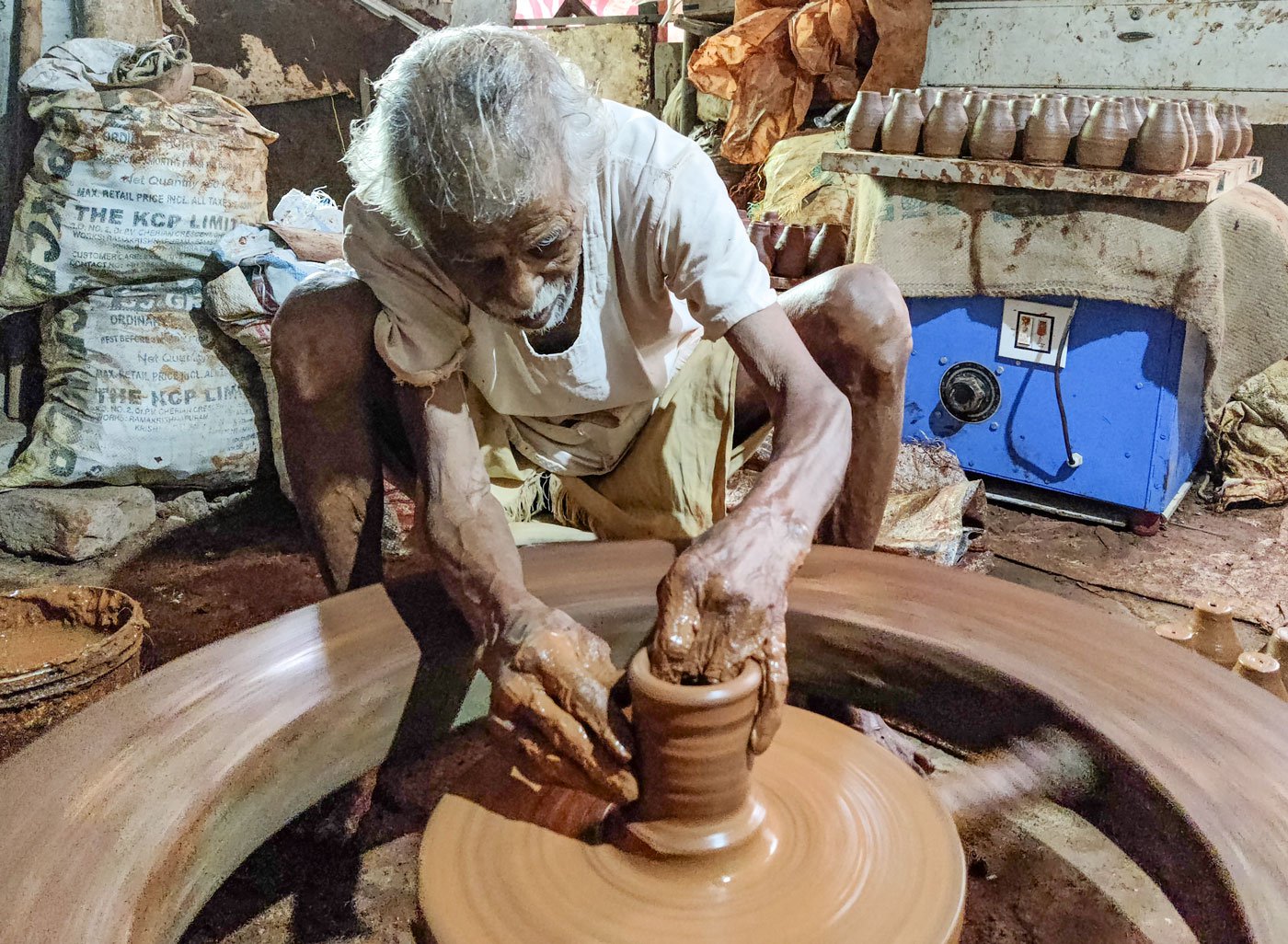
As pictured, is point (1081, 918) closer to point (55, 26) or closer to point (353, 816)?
point (353, 816)

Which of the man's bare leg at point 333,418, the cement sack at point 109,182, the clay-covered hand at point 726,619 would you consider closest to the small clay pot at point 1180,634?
the clay-covered hand at point 726,619

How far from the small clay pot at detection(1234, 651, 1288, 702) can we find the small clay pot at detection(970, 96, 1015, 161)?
82.9 inches

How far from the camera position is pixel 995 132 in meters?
3.64

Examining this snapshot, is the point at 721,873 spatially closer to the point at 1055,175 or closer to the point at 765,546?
the point at 765,546

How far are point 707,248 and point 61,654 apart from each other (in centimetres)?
206

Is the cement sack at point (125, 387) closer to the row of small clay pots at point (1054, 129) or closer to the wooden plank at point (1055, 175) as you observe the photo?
the wooden plank at point (1055, 175)

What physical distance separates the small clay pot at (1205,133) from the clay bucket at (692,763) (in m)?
Answer: 3.13

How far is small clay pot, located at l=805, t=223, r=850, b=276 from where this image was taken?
429cm

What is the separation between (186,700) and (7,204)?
10.9 feet

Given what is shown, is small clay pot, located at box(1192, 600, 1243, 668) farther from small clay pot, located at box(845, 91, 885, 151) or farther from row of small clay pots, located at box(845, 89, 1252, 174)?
small clay pot, located at box(845, 91, 885, 151)

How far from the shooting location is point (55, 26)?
397 centimetres

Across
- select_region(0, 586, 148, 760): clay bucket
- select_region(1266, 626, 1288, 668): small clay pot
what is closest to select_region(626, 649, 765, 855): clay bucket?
select_region(0, 586, 148, 760): clay bucket

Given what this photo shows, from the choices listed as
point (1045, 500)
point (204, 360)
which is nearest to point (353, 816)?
point (204, 360)

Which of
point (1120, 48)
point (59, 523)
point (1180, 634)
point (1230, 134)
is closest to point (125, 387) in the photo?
point (59, 523)
